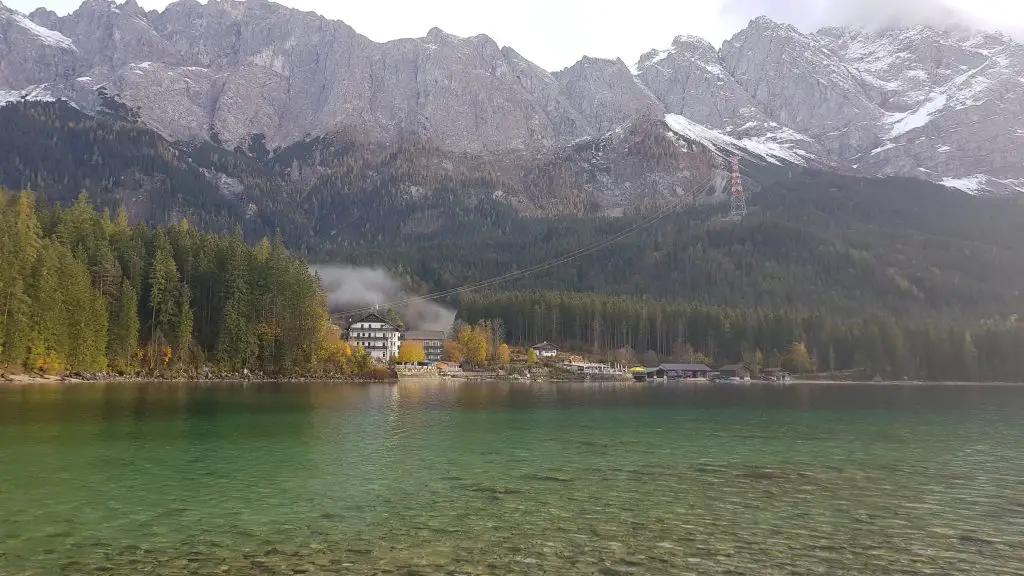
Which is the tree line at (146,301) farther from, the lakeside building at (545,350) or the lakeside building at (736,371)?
the lakeside building at (736,371)

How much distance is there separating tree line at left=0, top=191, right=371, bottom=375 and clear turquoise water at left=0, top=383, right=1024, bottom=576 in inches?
1304

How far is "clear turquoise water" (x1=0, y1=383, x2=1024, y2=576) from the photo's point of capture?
18906 millimetres

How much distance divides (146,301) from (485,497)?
Result: 96.1 meters

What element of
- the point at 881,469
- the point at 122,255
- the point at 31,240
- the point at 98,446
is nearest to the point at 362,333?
the point at 122,255

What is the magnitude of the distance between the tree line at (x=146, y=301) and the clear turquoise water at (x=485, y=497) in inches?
1304

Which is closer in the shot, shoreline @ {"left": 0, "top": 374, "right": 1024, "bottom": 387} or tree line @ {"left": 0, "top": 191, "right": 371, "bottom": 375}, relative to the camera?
shoreline @ {"left": 0, "top": 374, "right": 1024, "bottom": 387}

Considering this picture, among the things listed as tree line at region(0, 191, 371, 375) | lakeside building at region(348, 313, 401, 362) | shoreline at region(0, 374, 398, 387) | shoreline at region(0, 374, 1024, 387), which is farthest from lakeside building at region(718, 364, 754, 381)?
tree line at region(0, 191, 371, 375)

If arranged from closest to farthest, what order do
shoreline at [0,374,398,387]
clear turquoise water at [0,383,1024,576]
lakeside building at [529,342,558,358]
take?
1. clear turquoise water at [0,383,1024,576]
2. shoreline at [0,374,398,387]
3. lakeside building at [529,342,558,358]

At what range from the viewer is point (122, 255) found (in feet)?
339

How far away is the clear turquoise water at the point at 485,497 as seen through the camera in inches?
744

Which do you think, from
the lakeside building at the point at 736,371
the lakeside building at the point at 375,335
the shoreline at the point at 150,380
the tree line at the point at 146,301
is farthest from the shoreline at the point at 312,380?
the lakeside building at the point at 375,335

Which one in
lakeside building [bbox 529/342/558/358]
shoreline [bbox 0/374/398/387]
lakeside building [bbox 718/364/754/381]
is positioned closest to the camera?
shoreline [bbox 0/374/398/387]

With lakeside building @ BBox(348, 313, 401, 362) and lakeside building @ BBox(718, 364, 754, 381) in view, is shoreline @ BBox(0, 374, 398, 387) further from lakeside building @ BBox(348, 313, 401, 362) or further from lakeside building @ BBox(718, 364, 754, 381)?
lakeside building @ BBox(718, 364, 754, 381)

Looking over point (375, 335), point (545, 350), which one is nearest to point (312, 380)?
point (375, 335)
